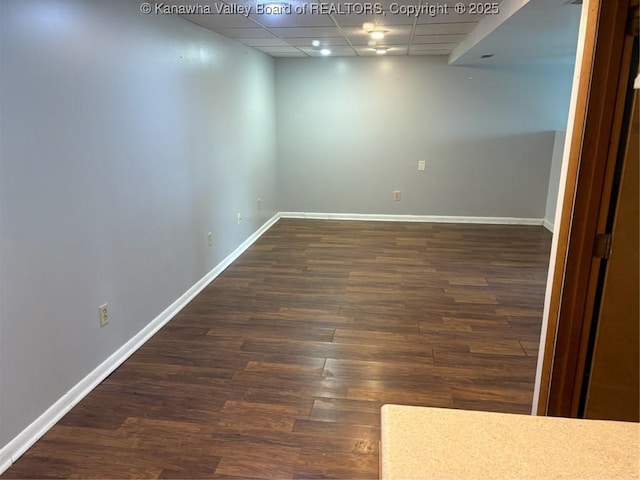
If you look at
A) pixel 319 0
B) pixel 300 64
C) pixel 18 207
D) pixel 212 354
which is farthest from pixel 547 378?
pixel 300 64

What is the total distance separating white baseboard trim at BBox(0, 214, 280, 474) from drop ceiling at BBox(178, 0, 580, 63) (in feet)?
6.68

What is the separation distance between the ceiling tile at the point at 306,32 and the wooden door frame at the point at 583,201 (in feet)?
8.77

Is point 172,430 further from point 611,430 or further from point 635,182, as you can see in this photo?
point 635,182

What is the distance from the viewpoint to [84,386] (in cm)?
240

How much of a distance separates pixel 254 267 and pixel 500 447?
3696mm

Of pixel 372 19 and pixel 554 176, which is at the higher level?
pixel 372 19

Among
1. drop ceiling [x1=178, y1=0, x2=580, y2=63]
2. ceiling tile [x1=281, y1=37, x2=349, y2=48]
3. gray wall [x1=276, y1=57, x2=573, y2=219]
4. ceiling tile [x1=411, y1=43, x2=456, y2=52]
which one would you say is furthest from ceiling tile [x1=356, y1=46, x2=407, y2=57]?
ceiling tile [x1=281, y1=37, x2=349, y2=48]

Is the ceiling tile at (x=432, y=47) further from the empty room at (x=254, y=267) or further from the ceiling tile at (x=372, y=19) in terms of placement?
the ceiling tile at (x=372, y=19)

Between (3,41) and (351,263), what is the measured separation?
3.30 metres

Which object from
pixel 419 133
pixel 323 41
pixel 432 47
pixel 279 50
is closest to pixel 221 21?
pixel 323 41

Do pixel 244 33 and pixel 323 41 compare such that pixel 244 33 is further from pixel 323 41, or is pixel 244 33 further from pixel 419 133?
pixel 419 133

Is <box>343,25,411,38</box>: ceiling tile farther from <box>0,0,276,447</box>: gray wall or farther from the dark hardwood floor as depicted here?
the dark hardwood floor

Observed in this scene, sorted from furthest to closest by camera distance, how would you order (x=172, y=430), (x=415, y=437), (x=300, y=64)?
(x=300, y=64)
(x=172, y=430)
(x=415, y=437)

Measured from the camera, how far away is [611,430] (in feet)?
2.91
